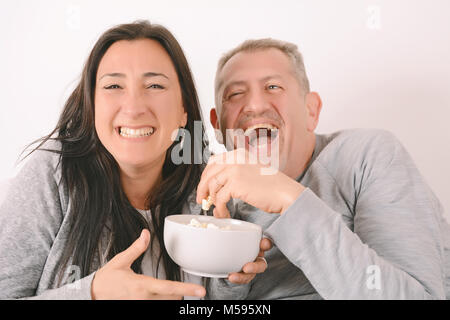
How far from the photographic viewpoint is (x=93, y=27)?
1427mm

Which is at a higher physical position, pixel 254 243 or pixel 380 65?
pixel 380 65

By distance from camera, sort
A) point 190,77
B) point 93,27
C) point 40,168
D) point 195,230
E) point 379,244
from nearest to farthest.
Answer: point 195,230 < point 379,244 < point 40,168 < point 190,77 < point 93,27

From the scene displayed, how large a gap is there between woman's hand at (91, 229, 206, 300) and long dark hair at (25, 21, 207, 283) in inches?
9.5

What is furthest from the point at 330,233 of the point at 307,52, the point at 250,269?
the point at 307,52

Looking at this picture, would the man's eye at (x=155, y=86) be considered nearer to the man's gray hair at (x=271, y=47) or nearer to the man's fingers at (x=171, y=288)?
the man's gray hair at (x=271, y=47)

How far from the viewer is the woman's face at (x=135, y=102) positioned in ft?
3.41

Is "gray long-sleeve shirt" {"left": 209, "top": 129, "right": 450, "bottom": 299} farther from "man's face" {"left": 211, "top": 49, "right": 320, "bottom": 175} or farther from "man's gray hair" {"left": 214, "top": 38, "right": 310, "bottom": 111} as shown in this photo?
"man's gray hair" {"left": 214, "top": 38, "right": 310, "bottom": 111}

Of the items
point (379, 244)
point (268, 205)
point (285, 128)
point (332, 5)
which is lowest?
point (379, 244)

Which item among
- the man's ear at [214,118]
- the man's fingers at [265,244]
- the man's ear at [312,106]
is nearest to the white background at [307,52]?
the man's ear at [214,118]

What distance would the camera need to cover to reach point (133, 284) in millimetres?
746

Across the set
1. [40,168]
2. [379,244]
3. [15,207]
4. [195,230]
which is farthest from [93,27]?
[379,244]

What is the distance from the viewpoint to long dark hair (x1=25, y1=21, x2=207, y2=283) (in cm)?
102

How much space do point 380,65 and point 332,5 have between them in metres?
0.28

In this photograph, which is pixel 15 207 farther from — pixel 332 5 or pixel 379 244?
pixel 332 5
